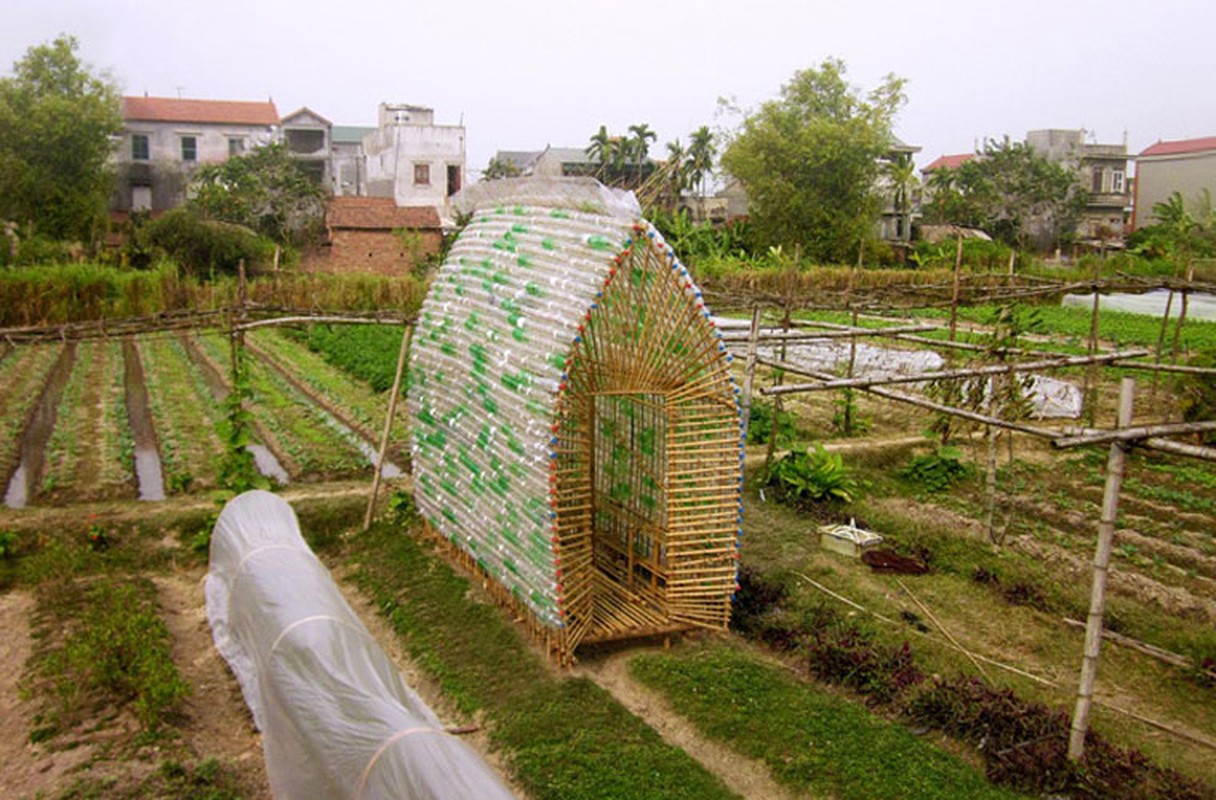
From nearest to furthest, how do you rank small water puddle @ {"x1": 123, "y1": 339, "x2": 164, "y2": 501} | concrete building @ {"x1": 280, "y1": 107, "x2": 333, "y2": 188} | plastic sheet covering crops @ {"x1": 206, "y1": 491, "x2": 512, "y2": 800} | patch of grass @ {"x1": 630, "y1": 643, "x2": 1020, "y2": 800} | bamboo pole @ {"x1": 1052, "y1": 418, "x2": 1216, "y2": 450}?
plastic sheet covering crops @ {"x1": 206, "y1": 491, "x2": 512, "y2": 800}
bamboo pole @ {"x1": 1052, "y1": 418, "x2": 1216, "y2": 450}
patch of grass @ {"x1": 630, "y1": 643, "x2": 1020, "y2": 800}
small water puddle @ {"x1": 123, "y1": 339, "x2": 164, "y2": 501}
concrete building @ {"x1": 280, "y1": 107, "x2": 333, "y2": 188}

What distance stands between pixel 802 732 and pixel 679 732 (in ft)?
2.98

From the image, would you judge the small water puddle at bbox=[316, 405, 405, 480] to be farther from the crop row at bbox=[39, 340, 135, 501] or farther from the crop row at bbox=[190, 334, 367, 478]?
the crop row at bbox=[39, 340, 135, 501]

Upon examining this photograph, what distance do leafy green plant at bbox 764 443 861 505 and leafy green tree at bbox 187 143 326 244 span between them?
33816 millimetres

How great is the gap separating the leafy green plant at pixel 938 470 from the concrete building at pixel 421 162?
1410 inches

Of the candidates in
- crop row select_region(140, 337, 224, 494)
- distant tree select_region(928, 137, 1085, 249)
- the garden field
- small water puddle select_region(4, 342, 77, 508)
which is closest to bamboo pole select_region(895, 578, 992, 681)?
the garden field

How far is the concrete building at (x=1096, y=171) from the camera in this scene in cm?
5500

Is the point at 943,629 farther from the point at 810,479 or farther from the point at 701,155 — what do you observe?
the point at 701,155

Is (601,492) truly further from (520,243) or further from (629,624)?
(520,243)

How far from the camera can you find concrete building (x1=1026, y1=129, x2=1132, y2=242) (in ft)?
180

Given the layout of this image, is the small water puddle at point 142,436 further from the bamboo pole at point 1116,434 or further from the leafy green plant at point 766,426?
the bamboo pole at point 1116,434

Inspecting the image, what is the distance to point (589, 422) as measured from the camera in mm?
8727

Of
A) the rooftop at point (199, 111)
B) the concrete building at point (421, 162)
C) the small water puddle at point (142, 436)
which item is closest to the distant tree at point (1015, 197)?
the concrete building at point (421, 162)

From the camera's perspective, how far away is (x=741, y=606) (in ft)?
31.0

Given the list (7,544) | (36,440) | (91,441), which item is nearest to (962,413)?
(7,544)
